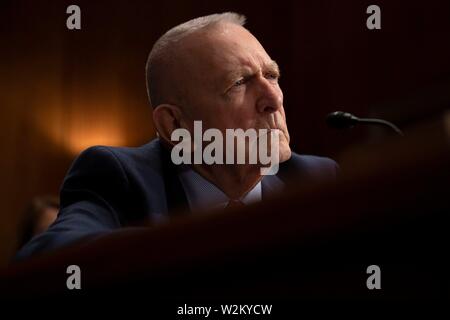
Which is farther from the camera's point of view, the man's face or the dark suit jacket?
the man's face

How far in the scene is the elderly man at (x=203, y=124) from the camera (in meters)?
1.02

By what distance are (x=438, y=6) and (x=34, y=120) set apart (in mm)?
1801

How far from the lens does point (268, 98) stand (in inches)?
44.4

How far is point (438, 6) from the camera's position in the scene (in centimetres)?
243

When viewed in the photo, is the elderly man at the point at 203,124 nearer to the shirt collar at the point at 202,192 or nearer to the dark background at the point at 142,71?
the shirt collar at the point at 202,192

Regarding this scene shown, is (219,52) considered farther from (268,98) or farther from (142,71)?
(142,71)

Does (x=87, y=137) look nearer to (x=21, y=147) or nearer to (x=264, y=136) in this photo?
(x=21, y=147)

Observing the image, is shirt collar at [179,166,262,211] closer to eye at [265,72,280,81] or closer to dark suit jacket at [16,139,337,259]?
dark suit jacket at [16,139,337,259]

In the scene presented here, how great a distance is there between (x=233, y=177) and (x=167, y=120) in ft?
0.55

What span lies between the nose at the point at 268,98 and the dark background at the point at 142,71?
741mm

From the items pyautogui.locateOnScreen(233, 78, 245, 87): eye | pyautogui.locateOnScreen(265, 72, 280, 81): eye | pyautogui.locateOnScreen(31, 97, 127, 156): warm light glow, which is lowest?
pyautogui.locateOnScreen(233, 78, 245, 87): eye

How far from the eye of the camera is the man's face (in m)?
1.12

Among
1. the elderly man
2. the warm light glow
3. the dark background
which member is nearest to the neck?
the elderly man
